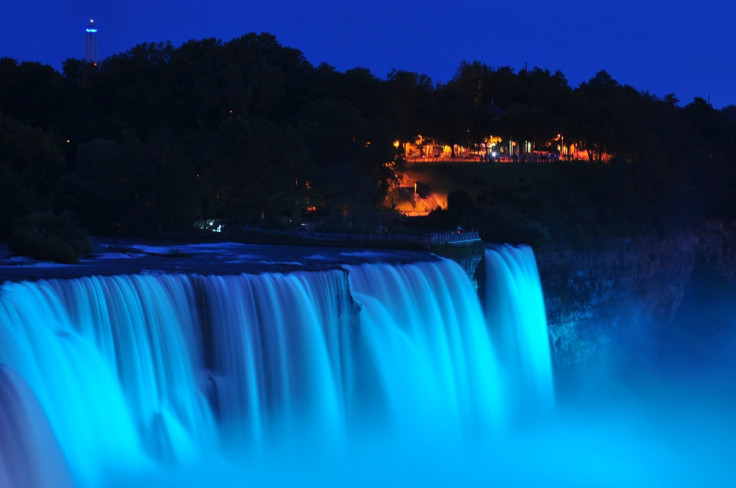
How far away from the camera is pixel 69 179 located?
41.3 meters

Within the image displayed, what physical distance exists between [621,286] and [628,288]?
26.6 inches

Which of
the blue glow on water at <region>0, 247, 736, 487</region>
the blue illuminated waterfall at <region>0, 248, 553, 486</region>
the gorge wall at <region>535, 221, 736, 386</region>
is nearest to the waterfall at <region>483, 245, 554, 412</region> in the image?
the blue glow on water at <region>0, 247, 736, 487</region>

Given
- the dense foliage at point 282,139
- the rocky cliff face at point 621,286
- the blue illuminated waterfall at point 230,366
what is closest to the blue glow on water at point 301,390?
the blue illuminated waterfall at point 230,366

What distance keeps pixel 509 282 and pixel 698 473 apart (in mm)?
9280

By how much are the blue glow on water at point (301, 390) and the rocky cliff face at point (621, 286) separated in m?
6.09

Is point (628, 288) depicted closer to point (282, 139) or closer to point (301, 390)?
point (282, 139)

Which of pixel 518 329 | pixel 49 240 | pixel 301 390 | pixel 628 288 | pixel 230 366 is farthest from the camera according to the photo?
pixel 628 288

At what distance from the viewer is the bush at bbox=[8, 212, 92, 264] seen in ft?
89.7

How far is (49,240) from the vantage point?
27594mm

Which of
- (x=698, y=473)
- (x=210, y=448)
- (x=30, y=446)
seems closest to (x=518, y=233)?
(x=698, y=473)

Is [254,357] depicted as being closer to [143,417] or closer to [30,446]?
[143,417]

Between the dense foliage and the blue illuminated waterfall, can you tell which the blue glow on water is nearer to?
the blue illuminated waterfall

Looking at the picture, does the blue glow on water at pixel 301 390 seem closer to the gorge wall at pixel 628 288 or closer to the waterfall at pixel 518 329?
the waterfall at pixel 518 329

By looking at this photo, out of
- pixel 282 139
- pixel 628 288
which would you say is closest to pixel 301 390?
pixel 282 139
